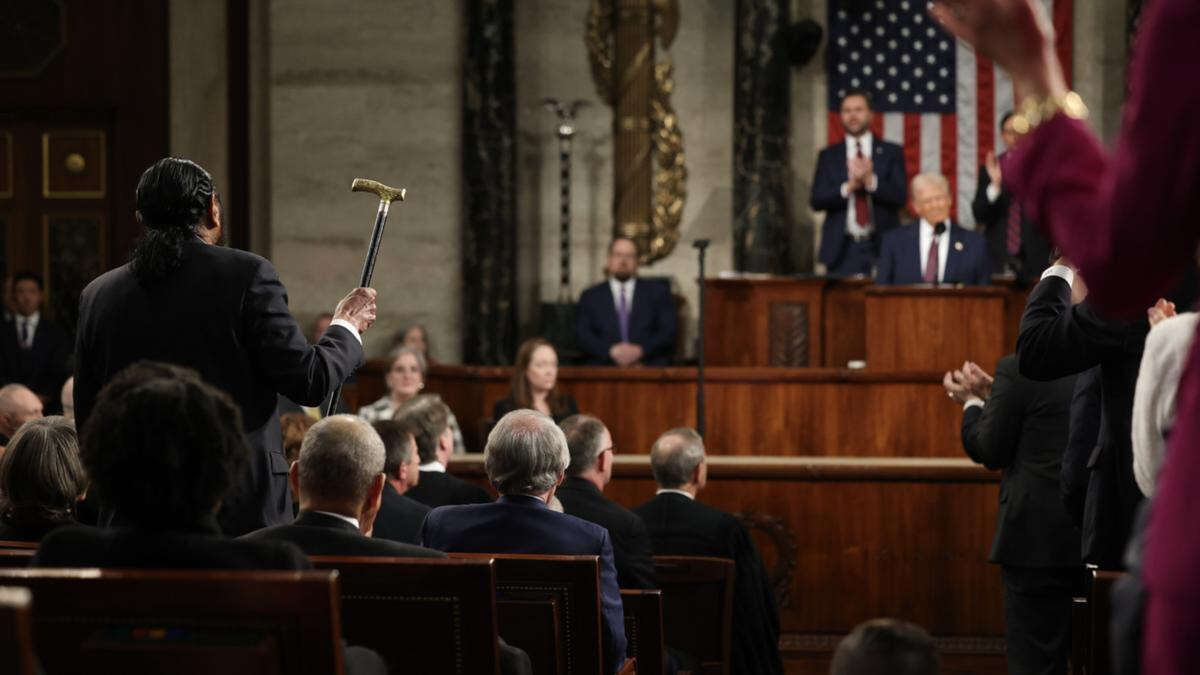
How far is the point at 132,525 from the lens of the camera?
8.28ft

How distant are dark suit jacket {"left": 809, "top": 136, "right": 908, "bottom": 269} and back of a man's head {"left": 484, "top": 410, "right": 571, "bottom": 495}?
7.06m

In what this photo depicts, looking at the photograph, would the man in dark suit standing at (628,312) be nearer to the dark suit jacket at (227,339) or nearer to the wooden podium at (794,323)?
the wooden podium at (794,323)

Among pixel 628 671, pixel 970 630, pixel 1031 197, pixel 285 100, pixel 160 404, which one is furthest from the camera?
pixel 285 100

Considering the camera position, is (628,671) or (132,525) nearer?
(132,525)

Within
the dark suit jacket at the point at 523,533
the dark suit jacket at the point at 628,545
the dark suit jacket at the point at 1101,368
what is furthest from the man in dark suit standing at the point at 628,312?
the dark suit jacket at the point at 523,533

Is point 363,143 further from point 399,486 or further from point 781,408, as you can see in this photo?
point 399,486

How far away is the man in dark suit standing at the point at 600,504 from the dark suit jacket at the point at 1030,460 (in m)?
1.69

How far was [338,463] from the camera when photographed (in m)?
3.48

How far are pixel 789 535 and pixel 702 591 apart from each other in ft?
8.21

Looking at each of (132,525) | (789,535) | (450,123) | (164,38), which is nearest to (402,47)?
(450,123)

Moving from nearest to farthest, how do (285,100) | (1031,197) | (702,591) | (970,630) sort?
(1031,197) → (702,591) → (970,630) → (285,100)

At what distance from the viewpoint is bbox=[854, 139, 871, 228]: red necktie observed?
11250mm

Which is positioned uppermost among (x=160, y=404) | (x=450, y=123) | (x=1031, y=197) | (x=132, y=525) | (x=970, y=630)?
(x=450, y=123)

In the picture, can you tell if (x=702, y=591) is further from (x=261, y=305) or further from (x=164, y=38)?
(x=164, y=38)
